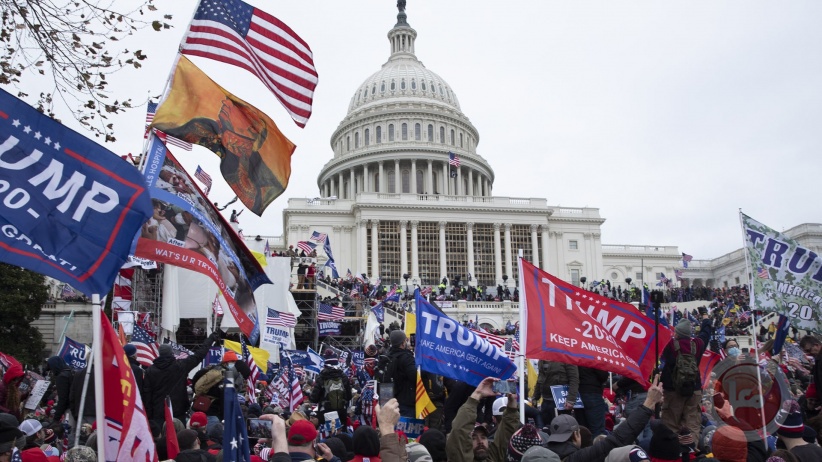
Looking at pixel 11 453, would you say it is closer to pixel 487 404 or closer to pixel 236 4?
pixel 236 4

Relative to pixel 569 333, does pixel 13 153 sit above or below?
above

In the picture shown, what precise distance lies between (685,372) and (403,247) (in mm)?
56832

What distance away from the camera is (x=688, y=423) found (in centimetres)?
777

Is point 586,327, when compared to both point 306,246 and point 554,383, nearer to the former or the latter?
point 554,383

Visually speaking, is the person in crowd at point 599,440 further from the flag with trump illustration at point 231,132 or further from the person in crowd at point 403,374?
the flag with trump illustration at point 231,132

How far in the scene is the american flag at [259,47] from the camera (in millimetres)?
7711

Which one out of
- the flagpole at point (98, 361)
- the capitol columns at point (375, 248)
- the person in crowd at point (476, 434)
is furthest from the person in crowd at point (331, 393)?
the capitol columns at point (375, 248)

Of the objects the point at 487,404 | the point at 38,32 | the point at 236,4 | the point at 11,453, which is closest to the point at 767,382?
the point at 487,404

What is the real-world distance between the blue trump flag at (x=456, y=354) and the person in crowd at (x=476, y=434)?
6.24 feet

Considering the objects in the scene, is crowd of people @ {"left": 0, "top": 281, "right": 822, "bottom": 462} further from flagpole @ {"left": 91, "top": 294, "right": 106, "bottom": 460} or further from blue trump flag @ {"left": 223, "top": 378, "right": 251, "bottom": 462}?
flagpole @ {"left": 91, "top": 294, "right": 106, "bottom": 460}

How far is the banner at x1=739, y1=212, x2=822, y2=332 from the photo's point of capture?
902cm

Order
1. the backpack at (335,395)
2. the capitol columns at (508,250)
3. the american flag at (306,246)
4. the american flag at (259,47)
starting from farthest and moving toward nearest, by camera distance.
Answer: the capitol columns at (508,250), the american flag at (306,246), the backpack at (335,395), the american flag at (259,47)

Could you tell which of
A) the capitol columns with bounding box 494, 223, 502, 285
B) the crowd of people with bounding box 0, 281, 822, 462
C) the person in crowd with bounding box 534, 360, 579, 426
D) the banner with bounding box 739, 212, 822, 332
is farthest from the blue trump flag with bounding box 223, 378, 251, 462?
the capitol columns with bounding box 494, 223, 502, 285

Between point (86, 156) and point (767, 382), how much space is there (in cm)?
533
